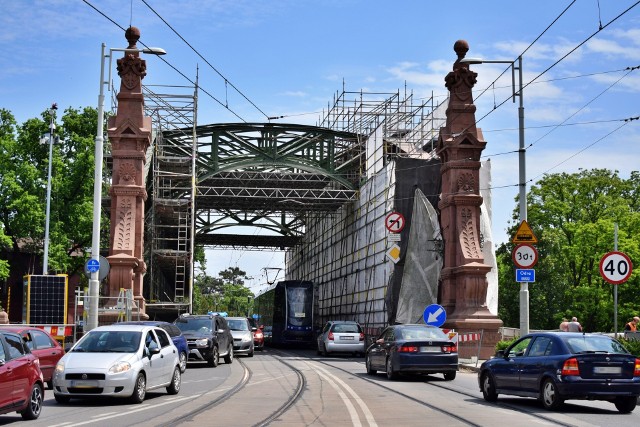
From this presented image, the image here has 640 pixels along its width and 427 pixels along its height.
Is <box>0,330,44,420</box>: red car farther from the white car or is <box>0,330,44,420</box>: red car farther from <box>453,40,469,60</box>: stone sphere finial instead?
<box>453,40,469,60</box>: stone sphere finial

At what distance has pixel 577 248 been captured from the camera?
66562 mm

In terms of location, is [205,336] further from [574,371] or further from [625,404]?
[625,404]

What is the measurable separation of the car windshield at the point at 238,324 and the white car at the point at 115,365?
21.5 metres

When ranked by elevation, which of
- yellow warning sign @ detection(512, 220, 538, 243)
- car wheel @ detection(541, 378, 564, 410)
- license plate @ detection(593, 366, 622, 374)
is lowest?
car wheel @ detection(541, 378, 564, 410)

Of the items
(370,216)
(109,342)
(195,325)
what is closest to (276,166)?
(370,216)

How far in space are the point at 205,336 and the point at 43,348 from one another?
385 inches

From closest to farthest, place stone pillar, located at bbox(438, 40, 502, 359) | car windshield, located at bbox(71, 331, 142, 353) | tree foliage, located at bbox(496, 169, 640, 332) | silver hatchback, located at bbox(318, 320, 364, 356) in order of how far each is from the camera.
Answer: car windshield, located at bbox(71, 331, 142, 353), stone pillar, located at bbox(438, 40, 502, 359), silver hatchback, located at bbox(318, 320, 364, 356), tree foliage, located at bbox(496, 169, 640, 332)

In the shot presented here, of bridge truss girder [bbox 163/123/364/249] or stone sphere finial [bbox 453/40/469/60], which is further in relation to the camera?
bridge truss girder [bbox 163/123/364/249]

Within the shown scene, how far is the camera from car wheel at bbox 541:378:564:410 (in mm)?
16422

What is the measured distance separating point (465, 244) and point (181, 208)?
21.9 meters

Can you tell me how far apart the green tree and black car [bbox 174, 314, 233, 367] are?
19171mm

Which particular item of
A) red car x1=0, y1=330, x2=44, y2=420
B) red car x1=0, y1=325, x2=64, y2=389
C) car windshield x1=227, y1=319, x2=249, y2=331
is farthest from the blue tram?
red car x1=0, y1=330, x2=44, y2=420

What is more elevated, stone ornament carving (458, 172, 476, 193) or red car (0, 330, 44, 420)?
stone ornament carving (458, 172, 476, 193)

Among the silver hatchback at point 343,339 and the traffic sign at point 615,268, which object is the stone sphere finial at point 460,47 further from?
the traffic sign at point 615,268
